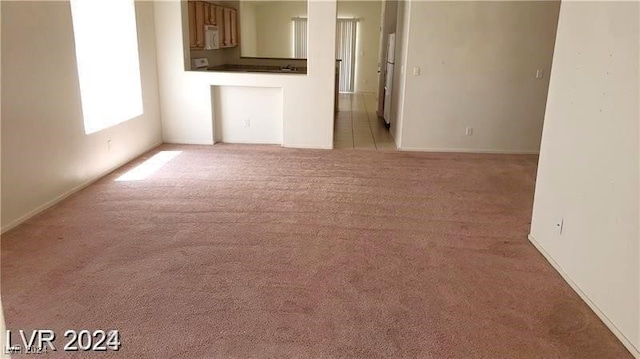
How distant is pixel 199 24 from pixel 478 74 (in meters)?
3.97

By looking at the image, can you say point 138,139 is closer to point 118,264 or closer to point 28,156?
point 28,156

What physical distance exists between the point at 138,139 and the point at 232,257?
3.22 meters

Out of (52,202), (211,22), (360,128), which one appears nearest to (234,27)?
(211,22)

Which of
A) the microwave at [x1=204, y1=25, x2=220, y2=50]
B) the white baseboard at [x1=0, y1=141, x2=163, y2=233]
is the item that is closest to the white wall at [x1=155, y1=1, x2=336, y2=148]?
the microwave at [x1=204, y1=25, x2=220, y2=50]

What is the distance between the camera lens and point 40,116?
3.81 metres

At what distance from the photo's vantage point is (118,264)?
306 centimetres

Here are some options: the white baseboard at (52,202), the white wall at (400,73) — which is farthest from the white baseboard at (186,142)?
the white wall at (400,73)

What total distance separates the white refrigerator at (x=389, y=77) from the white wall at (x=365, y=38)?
4.69 meters

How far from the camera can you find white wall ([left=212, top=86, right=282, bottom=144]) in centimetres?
650

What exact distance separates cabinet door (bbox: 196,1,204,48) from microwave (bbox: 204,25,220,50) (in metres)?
0.18

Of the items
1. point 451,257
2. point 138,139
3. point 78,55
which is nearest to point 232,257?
point 451,257

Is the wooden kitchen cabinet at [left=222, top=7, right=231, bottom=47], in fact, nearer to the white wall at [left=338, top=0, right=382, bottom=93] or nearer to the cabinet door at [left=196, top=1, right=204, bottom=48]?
the cabinet door at [left=196, top=1, right=204, bottom=48]

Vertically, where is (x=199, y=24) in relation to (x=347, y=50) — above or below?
above

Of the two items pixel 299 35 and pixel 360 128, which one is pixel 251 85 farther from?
pixel 299 35
